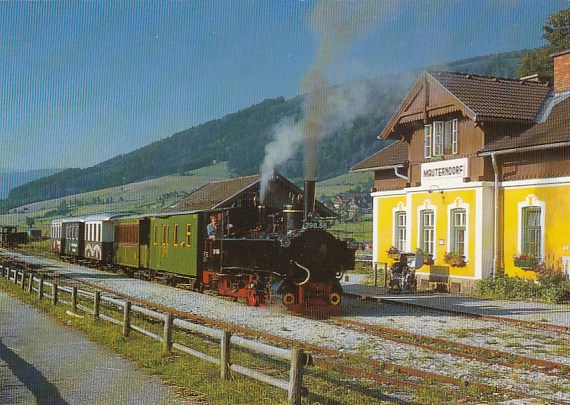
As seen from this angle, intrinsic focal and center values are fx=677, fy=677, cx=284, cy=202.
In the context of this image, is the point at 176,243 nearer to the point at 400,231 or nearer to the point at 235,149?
the point at 400,231

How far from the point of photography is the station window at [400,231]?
81.5ft

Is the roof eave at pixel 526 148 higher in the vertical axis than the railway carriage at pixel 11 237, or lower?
higher

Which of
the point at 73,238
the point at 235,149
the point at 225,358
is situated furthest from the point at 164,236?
the point at 235,149

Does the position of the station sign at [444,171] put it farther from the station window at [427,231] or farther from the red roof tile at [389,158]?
the red roof tile at [389,158]

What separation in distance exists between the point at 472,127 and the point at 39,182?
138 m

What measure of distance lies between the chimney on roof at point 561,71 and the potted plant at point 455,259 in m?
6.51

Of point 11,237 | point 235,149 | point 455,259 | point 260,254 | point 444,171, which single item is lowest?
point 11,237

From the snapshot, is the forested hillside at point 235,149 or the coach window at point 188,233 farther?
the forested hillside at point 235,149

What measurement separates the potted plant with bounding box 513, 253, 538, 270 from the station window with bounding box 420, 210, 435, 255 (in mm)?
3728

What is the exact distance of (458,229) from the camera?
70.0ft

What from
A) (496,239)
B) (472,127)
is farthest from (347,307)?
(472,127)

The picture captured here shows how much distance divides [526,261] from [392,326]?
678cm

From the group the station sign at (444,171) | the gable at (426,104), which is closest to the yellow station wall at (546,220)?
the station sign at (444,171)

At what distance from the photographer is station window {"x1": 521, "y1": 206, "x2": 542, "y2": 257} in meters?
19.0
